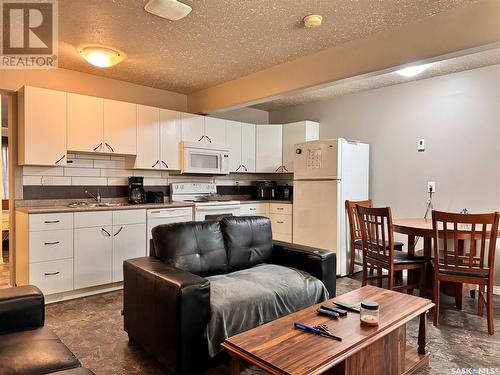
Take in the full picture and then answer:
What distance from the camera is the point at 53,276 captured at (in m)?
3.28

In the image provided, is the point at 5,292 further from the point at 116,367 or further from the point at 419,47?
the point at 419,47

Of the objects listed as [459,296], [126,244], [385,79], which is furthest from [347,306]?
[385,79]

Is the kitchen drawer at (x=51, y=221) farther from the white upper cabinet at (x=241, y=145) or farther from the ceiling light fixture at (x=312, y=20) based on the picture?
the ceiling light fixture at (x=312, y=20)

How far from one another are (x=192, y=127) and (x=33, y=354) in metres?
3.57

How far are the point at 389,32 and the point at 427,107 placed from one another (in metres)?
1.63

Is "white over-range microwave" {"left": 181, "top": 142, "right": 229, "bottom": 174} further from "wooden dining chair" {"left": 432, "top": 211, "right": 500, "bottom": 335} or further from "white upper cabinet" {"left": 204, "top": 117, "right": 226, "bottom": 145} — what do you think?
"wooden dining chair" {"left": 432, "top": 211, "right": 500, "bottom": 335}

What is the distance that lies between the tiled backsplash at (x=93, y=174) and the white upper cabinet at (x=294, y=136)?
5.22 ft

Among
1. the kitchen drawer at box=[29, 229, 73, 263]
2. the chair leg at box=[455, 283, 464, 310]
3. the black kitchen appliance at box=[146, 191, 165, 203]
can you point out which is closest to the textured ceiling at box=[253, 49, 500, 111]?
the black kitchen appliance at box=[146, 191, 165, 203]

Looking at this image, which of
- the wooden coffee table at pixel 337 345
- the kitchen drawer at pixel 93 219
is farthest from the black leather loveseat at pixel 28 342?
the kitchen drawer at pixel 93 219

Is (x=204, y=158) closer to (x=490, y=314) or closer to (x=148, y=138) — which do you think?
(x=148, y=138)

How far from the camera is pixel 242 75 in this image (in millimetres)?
4062

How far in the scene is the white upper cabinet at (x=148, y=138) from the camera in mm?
4145

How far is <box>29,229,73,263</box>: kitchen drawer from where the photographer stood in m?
3.16

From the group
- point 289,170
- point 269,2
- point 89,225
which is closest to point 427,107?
point 289,170
